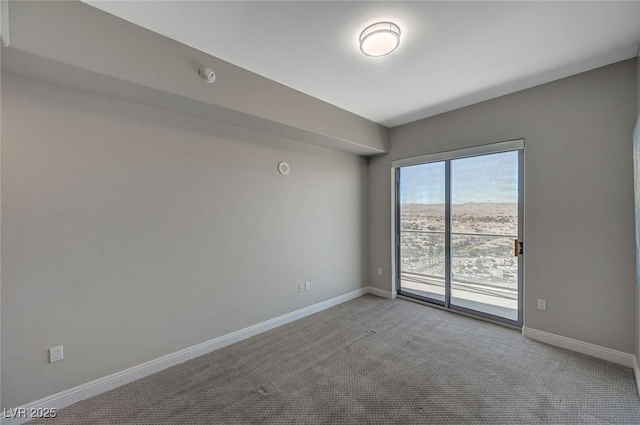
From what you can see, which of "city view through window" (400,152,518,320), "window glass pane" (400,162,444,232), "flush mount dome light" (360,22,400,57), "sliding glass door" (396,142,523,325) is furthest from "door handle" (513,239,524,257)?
"flush mount dome light" (360,22,400,57)

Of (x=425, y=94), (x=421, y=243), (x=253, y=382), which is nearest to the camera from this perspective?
(x=253, y=382)

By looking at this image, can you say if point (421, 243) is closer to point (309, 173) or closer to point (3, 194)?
point (309, 173)

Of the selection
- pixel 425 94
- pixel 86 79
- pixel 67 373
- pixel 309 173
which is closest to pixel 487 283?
pixel 425 94

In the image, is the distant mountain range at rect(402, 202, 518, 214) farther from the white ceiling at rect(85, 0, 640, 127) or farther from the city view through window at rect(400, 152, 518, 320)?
the white ceiling at rect(85, 0, 640, 127)

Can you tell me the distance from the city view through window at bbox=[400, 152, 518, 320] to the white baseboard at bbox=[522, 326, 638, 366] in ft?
1.09

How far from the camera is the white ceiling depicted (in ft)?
5.94

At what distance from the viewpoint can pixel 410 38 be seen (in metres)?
2.10

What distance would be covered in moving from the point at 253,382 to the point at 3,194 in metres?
2.23

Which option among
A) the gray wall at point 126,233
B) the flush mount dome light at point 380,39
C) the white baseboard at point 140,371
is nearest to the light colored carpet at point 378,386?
the white baseboard at point 140,371

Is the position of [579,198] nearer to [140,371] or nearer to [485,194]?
[485,194]

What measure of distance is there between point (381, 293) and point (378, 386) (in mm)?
2357

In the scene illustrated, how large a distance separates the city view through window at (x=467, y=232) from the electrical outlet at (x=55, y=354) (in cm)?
409

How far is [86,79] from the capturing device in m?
1.92

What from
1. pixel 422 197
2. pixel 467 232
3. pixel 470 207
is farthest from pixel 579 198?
pixel 422 197
